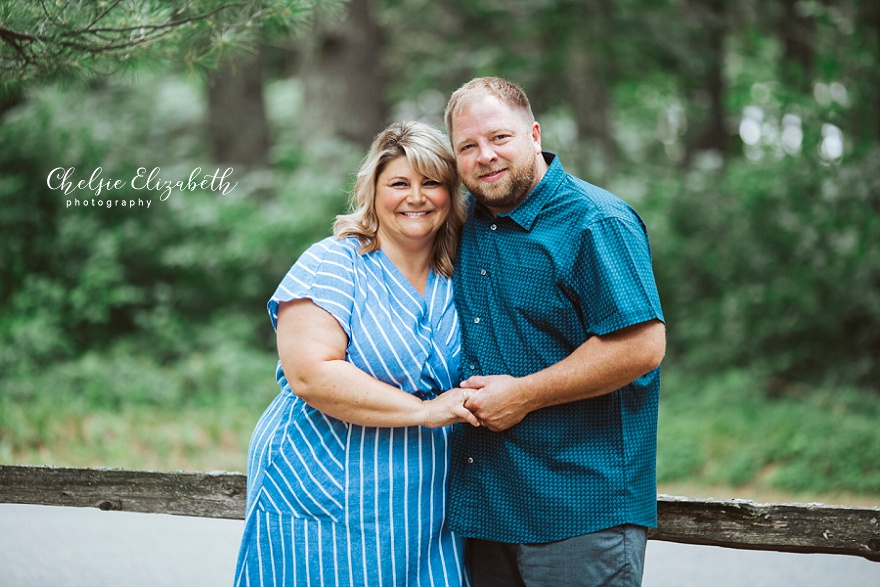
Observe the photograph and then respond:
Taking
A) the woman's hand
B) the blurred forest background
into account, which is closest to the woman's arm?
the woman's hand

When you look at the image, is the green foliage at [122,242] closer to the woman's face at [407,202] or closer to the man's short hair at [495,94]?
the woman's face at [407,202]

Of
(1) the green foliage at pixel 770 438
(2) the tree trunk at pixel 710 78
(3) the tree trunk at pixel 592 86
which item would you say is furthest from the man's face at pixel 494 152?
(2) the tree trunk at pixel 710 78

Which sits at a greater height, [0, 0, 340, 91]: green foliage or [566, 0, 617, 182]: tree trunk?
[566, 0, 617, 182]: tree trunk

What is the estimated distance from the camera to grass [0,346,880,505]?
6.70 metres

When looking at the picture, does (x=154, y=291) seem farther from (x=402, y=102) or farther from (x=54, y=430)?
(x=402, y=102)

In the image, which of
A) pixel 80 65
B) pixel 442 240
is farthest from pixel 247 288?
pixel 442 240

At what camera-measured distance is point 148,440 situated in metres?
6.92

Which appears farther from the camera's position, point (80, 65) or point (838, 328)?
point (838, 328)

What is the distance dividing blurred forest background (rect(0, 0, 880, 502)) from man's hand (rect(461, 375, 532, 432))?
4.09m

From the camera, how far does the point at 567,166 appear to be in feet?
32.8

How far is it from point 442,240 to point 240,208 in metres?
6.95

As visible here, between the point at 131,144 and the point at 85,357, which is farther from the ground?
the point at 131,144

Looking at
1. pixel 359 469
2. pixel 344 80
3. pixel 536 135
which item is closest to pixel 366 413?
pixel 359 469

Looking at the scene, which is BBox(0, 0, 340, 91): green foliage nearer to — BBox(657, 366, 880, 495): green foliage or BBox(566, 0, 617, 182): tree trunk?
BBox(657, 366, 880, 495): green foliage
